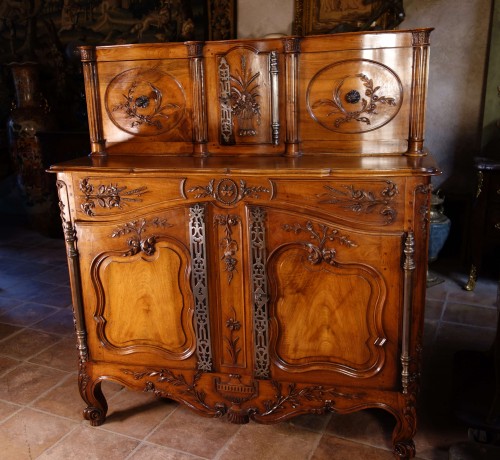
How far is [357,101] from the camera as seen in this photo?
2.11 m

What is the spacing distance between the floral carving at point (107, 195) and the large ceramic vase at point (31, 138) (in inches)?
140

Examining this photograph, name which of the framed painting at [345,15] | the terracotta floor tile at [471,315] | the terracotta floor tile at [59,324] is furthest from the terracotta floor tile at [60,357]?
the framed painting at [345,15]

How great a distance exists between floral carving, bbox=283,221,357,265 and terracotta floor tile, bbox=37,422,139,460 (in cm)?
113

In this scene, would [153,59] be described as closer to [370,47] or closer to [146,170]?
[146,170]

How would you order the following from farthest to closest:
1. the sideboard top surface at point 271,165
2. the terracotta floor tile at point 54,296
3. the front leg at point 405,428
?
the terracotta floor tile at point 54,296 → the front leg at point 405,428 → the sideboard top surface at point 271,165

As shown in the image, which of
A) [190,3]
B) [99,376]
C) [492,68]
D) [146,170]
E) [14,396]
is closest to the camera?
[146,170]

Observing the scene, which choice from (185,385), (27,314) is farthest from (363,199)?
(27,314)

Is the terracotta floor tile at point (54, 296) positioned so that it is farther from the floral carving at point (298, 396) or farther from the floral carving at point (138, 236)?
the floral carving at point (298, 396)

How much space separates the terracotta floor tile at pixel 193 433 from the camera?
7.32 ft

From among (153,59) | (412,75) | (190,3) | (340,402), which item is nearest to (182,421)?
(340,402)

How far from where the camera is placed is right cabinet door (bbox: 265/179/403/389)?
192 centimetres

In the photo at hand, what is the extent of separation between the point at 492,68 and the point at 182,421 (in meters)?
3.32

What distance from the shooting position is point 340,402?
2102 mm

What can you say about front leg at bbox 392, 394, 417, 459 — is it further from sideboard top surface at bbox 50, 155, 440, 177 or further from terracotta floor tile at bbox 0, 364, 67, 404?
terracotta floor tile at bbox 0, 364, 67, 404
